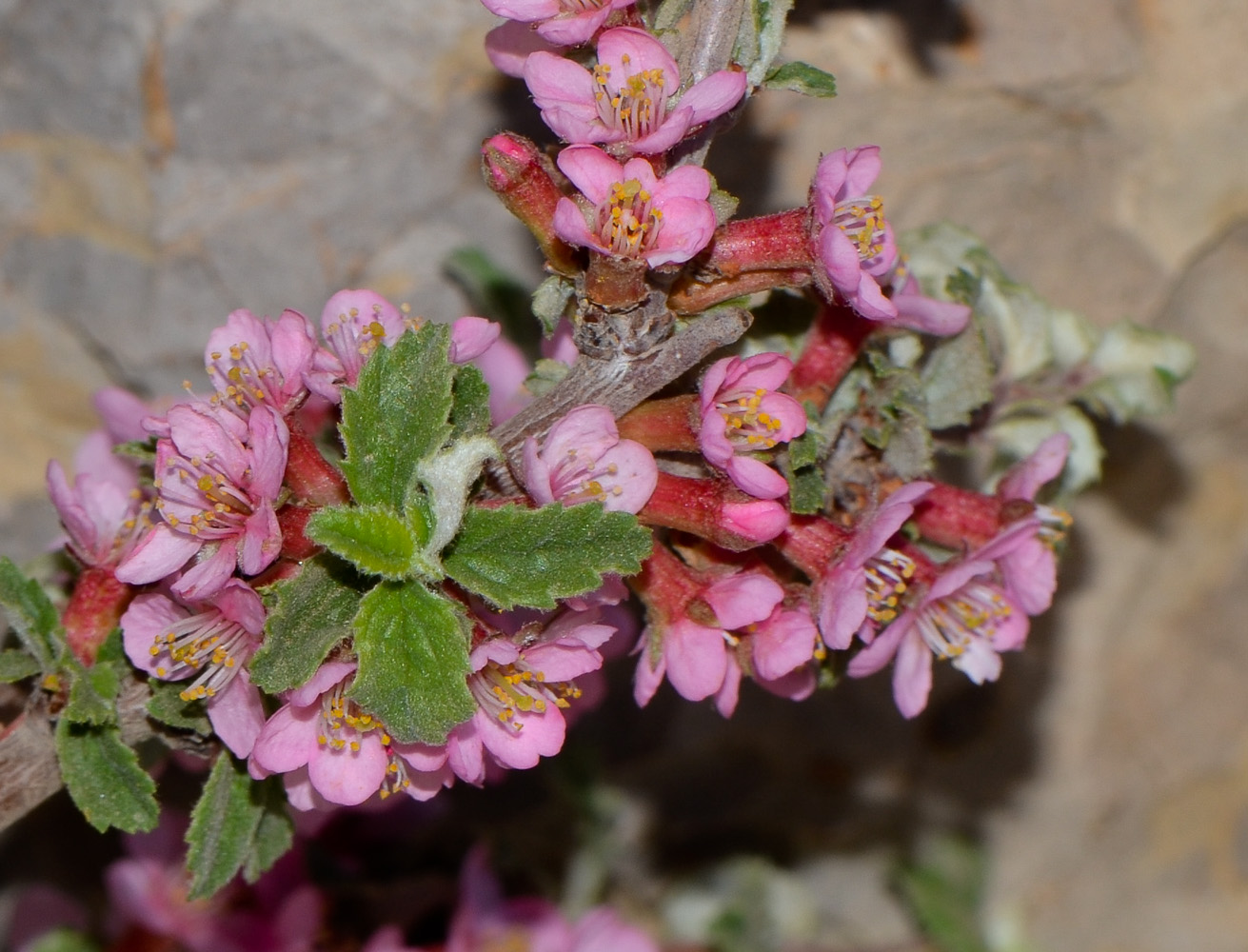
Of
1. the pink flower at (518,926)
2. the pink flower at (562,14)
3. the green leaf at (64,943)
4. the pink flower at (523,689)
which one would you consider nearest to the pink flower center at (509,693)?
the pink flower at (523,689)

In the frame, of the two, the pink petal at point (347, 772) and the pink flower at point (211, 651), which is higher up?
the pink flower at point (211, 651)

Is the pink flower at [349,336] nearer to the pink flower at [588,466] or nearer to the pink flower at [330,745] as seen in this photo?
the pink flower at [588,466]

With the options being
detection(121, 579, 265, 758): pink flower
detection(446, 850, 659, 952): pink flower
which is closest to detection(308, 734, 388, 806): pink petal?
detection(121, 579, 265, 758): pink flower

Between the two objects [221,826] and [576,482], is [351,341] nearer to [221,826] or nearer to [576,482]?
[576,482]

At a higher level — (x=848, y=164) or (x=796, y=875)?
(x=848, y=164)

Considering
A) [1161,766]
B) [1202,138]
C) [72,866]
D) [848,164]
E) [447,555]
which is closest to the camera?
[447,555]

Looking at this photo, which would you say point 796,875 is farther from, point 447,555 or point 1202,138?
point 447,555

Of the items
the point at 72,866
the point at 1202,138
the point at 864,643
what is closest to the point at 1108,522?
the point at 1202,138
